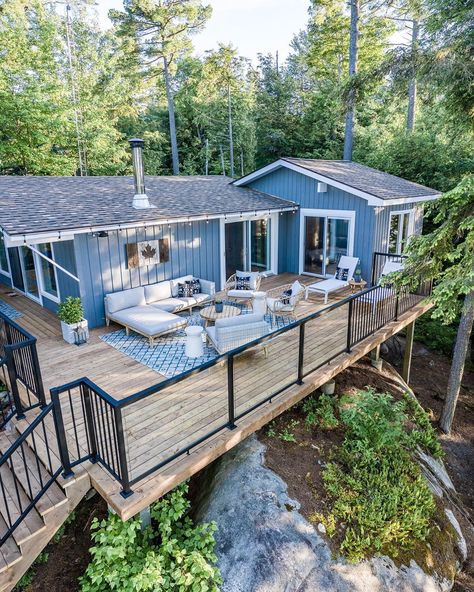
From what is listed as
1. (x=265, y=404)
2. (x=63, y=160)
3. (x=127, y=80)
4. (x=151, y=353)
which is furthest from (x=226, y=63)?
(x=265, y=404)

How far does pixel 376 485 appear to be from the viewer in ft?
17.3

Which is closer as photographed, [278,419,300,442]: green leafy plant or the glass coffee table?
[278,419,300,442]: green leafy plant

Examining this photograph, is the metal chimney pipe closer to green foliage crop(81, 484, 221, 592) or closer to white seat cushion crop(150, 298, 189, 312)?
white seat cushion crop(150, 298, 189, 312)

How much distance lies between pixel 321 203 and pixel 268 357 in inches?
251

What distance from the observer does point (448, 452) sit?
27.1ft

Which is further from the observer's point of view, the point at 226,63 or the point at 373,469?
the point at 226,63

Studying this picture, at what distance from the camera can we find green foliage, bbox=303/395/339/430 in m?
6.19

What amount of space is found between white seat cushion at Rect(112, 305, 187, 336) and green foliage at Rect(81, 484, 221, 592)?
3.45 metres

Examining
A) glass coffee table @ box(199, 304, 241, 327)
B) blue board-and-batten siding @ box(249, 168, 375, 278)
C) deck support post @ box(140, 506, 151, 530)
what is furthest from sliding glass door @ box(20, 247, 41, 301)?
deck support post @ box(140, 506, 151, 530)

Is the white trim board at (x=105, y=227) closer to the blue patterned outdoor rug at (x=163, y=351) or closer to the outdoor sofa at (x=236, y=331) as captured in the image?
the blue patterned outdoor rug at (x=163, y=351)

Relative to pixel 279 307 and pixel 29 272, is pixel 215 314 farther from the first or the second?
pixel 29 272

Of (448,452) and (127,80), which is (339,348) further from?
(127,80)

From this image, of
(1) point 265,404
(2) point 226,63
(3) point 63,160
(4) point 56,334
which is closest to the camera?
(1) point 265,404

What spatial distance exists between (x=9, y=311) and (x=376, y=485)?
8.67 metres
